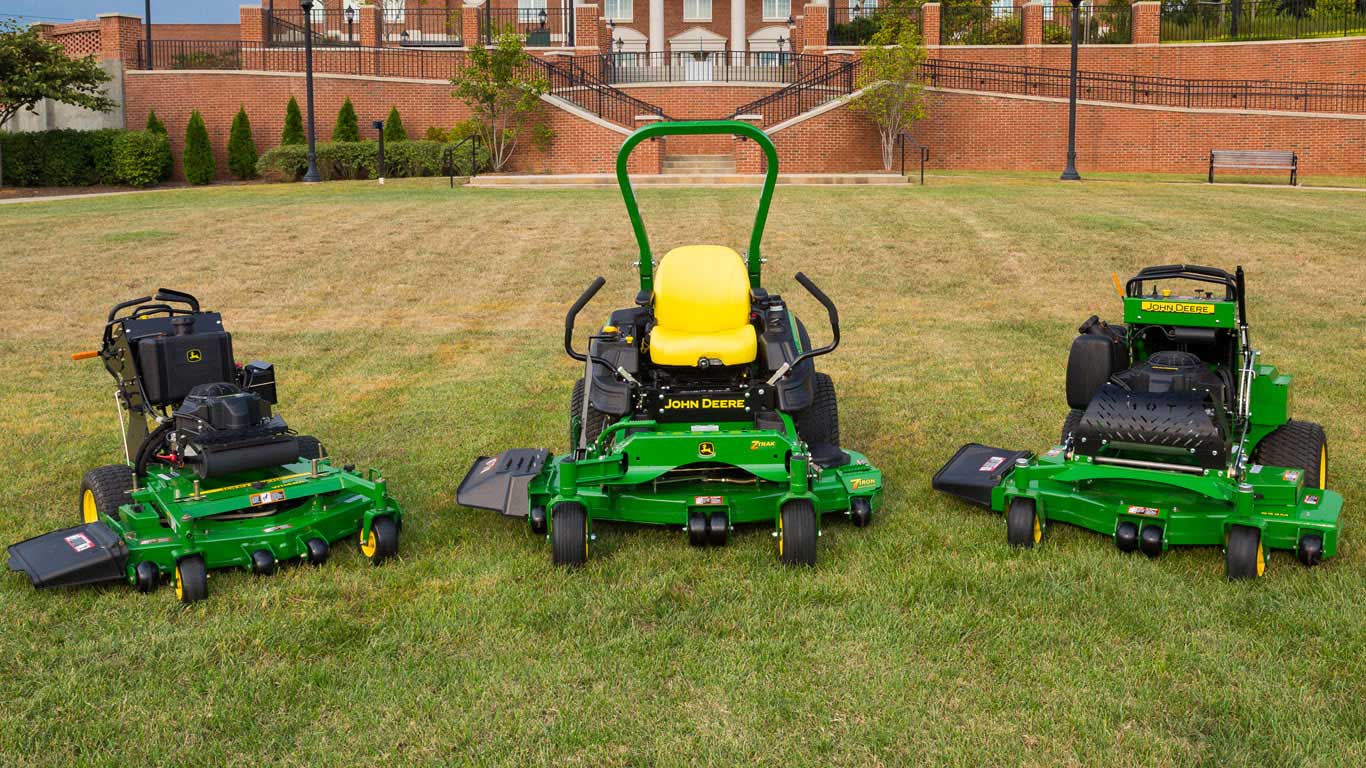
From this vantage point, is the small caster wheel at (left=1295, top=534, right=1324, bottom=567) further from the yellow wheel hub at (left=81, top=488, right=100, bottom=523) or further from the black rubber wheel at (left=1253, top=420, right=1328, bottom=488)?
the yellow wheel hub at (left=81, top=488, right=100, bottom=523)

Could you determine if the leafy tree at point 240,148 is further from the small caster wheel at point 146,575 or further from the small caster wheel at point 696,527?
the small caster wheel at point 696,527

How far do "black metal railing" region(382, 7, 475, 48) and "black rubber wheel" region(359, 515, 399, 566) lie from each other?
3813 centimetres

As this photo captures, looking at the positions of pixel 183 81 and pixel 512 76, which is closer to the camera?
pixel 512 76

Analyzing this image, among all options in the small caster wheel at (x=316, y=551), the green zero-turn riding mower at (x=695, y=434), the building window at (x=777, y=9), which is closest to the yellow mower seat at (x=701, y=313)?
the green zero-turn riding mower at (x=695, y=434)

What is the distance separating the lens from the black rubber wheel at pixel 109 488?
5941mm

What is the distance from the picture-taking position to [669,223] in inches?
748

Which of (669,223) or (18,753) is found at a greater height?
(669,223)

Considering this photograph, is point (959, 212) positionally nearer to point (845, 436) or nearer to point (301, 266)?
point (301, 266)

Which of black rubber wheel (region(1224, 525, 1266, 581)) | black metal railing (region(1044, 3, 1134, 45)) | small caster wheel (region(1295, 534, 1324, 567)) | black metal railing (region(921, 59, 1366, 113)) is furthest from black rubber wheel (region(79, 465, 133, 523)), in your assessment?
black metal railing (region(1044, 3, 1134, 45))

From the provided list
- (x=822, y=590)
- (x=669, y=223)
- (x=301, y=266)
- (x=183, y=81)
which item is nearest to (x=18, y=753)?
(x=822, y=590)

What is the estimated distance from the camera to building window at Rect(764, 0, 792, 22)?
164 ft

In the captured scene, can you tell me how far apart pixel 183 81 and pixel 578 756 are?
3620 centimetres

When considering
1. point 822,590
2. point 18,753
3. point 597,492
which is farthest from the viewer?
point 597,492

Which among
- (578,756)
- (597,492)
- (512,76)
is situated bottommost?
(578,756)
